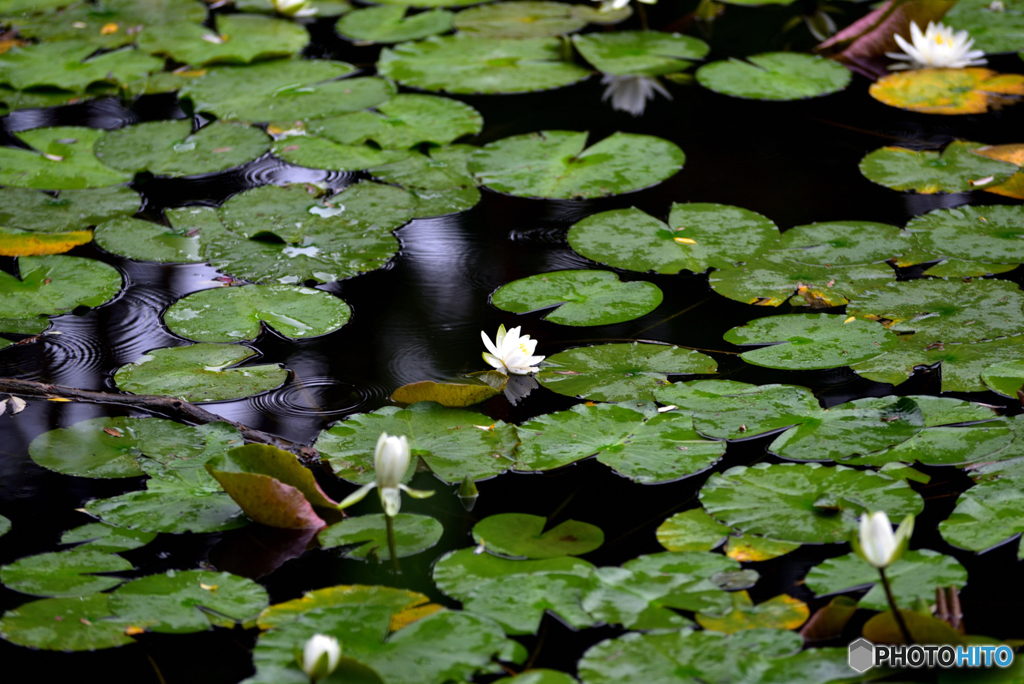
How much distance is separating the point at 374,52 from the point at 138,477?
7.68 feet

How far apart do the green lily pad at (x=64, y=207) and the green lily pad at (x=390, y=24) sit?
4.59 ft

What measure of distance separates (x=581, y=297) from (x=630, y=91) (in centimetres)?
140

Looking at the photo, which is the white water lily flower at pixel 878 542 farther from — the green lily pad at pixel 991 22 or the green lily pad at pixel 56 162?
the green lily pad at pixel 991 22

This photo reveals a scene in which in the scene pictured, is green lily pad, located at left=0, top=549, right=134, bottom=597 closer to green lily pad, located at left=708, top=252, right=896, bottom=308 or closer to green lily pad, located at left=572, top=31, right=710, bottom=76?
green lily pad, located at left=708, top=252, right=896, bottom=308

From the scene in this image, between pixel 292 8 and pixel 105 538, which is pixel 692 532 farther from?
pixel 292 8

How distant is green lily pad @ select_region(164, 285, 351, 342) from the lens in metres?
1.93

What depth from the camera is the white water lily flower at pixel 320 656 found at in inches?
42.6

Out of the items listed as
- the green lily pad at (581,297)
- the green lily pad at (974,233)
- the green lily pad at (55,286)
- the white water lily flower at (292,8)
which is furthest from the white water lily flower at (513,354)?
the white water lily flower at (292,8)

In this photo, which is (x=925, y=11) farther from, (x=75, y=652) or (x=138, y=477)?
(x=75, y=652)

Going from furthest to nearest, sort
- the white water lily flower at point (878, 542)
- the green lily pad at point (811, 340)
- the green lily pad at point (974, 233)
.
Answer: the green lily pad at point (974, 233), the green lily pad at point (811, 340), the white water lily flower at point (878, 542)

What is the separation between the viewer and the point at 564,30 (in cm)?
352

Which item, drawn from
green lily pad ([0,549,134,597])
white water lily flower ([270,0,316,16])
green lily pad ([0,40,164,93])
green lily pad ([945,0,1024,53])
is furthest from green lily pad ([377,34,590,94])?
green lily pad ([0,549,134,597])

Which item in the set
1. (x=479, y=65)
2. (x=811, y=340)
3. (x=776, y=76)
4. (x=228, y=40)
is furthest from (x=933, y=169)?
(x=228, y=40)

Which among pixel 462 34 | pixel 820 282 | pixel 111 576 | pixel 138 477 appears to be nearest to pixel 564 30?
pixel 462 34
